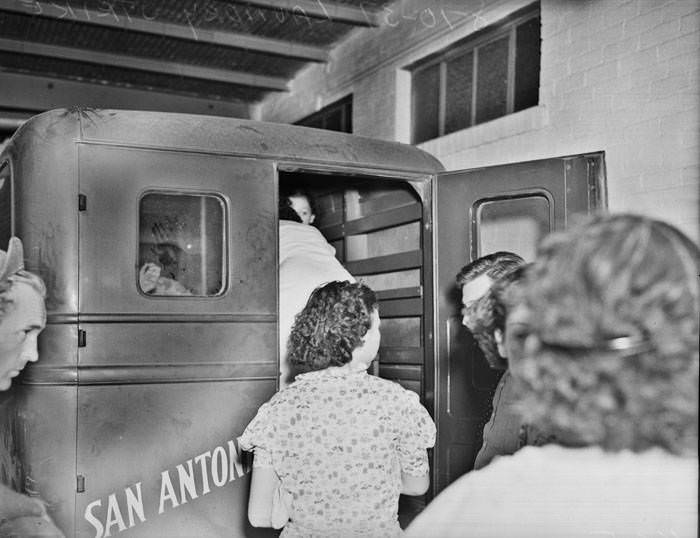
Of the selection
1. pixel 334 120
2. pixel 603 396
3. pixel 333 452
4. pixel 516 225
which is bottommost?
pixel 333 452

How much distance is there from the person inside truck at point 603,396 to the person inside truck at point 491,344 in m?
1.08

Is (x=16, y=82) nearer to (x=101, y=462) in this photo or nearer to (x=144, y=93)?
(x=144, y=93)

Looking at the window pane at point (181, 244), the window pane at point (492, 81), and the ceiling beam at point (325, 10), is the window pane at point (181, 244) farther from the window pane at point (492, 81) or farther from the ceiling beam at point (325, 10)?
the ceiling beam at point (325, 10)

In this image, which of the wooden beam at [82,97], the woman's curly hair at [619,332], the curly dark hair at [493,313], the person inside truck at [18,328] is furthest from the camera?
the wooden beam at [82,97]

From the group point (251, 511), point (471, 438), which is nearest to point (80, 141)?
point (251, 511)

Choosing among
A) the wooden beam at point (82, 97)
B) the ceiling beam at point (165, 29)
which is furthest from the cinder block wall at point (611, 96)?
the wooden beam at point (82, 97)

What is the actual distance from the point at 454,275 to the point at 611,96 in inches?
54.9

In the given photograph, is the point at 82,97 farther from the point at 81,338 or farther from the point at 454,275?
the point at 454,275

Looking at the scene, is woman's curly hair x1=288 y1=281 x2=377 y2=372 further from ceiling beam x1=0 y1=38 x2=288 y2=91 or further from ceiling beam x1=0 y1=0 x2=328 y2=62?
ceiling beam x1=0 y1=38 x2=288 y2=91

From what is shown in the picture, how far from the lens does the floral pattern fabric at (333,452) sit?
7.30ft

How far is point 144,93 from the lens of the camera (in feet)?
28.7

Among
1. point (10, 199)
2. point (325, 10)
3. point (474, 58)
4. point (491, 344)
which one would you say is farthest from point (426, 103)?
point (491, 344)

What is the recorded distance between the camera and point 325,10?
6398mm

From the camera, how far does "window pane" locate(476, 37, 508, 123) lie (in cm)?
556
